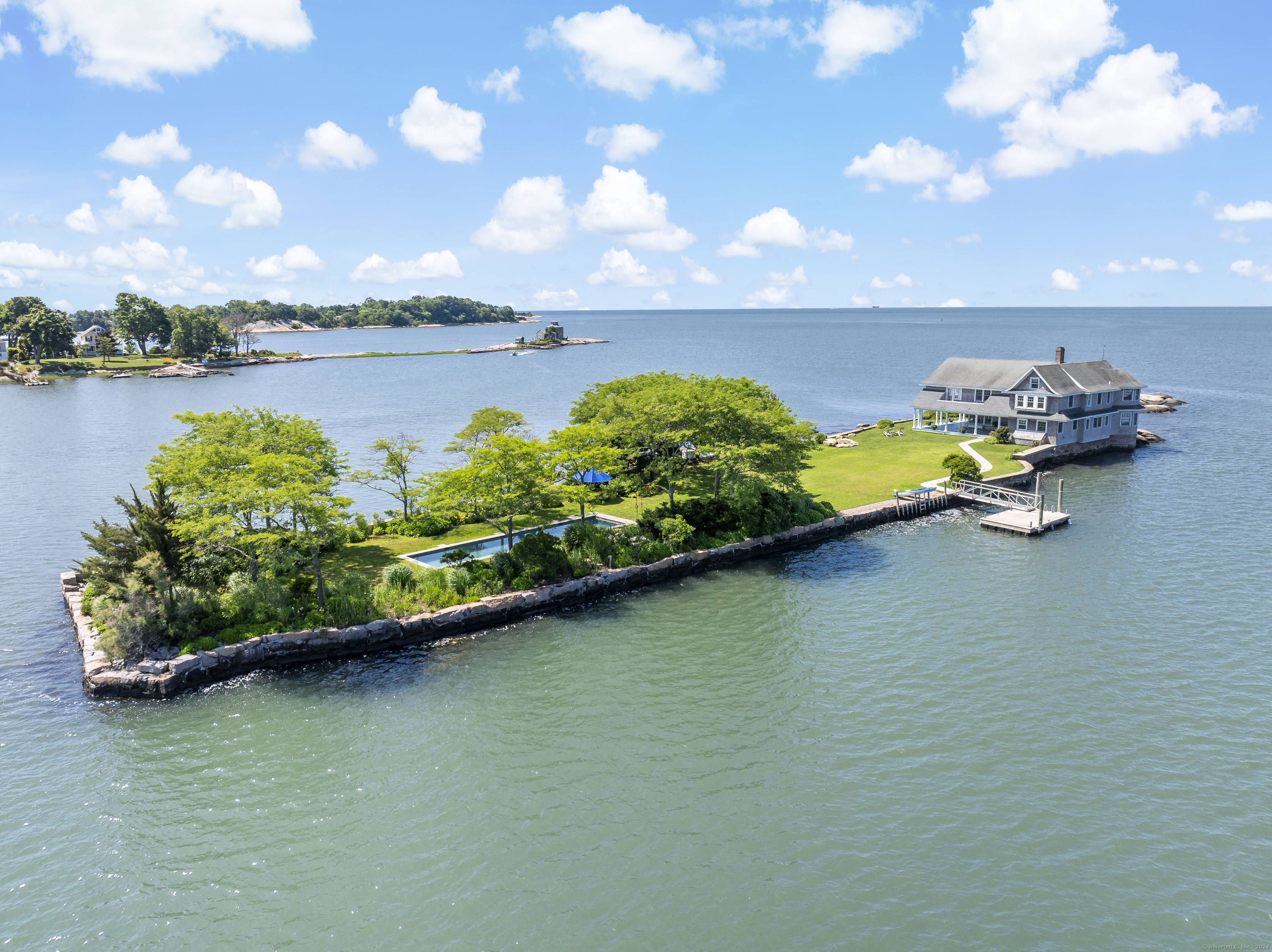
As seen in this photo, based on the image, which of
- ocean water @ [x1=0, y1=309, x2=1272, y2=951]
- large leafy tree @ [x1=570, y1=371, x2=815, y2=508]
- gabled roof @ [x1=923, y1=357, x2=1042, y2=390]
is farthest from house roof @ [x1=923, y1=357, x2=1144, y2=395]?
Result: large leafy tree @ [x1=570, y1=371, x2=815, y2=508]

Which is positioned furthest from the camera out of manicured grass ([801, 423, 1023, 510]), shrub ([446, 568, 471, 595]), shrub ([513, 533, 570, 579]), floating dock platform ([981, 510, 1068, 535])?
manicured grass ([801, 423, 1023, 510])

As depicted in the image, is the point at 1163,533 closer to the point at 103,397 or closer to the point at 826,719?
the point at 826,719

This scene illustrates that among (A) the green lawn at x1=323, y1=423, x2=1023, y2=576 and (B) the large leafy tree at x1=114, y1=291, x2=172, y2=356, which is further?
(B) the large leafy tree at x1=114, y1=291, x2=172, y2=356

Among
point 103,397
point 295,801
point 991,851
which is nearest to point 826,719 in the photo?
point 991,851

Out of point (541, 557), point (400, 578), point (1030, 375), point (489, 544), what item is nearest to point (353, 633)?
point (400, 578)

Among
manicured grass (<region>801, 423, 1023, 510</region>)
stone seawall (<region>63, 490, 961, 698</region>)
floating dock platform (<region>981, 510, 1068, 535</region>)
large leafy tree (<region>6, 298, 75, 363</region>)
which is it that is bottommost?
stone seawall (<region>63, 490, 961, 698</region>)

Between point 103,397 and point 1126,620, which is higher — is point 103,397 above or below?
above

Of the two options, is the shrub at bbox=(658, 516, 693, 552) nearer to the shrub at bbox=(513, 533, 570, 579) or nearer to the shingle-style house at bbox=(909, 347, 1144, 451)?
the shrub at bbox=(513, 533, 570, 579)
